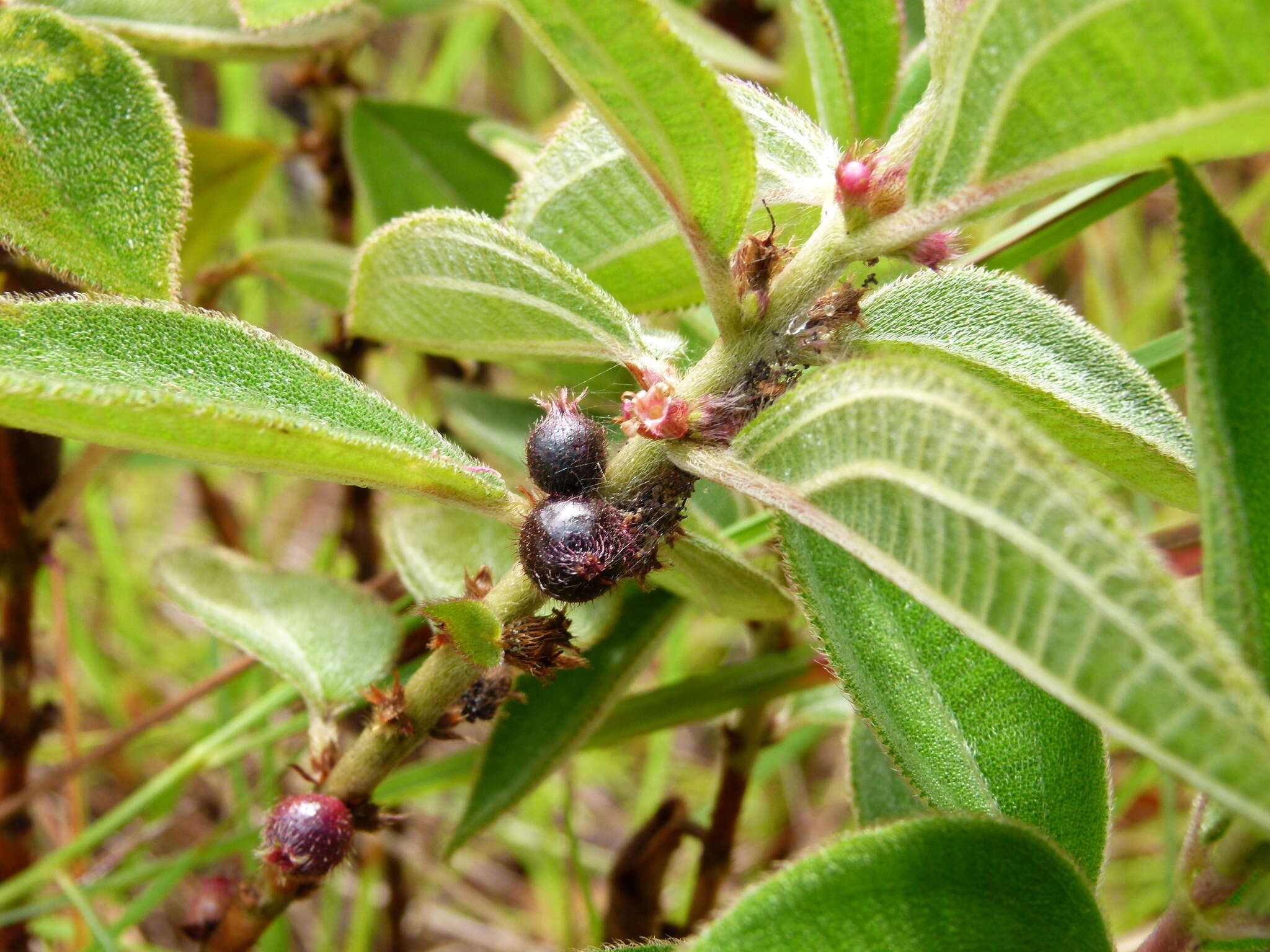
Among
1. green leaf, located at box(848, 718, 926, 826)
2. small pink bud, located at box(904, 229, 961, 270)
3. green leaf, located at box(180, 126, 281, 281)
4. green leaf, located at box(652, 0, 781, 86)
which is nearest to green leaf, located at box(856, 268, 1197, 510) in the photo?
small pink bud, located at box(904, 229, 961, 270)

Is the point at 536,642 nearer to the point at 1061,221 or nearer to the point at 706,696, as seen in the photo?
the point at 706,696

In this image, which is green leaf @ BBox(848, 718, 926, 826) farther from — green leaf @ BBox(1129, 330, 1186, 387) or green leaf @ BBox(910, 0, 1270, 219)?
green leaf @ BBox(910, 0, 1270, 219)

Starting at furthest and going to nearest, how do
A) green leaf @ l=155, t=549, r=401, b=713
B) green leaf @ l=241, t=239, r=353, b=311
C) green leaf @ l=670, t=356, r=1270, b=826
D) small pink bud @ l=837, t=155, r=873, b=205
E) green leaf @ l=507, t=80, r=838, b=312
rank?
1. green leaf @ l=241, t=239, r=353, b=311
2. green leaf @ l=155, t=549, r=401, b=713
3. green leaf @ l=507, t=80, r=838, b=312
4. small pink bud @ l=837, t=155, r=873, b=205
5. green leaf @ l=670, t=356, r=1270, b=826

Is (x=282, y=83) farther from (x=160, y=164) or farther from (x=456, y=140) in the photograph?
(x=160, y=164)

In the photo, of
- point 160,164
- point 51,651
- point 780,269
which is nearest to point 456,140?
point 160,164

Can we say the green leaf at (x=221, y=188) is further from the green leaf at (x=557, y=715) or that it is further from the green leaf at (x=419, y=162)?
the green leaf at (x=557, y=715)

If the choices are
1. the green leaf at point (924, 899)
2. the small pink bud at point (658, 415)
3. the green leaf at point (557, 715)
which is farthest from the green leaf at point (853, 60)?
the green leaf at point (924, 899)

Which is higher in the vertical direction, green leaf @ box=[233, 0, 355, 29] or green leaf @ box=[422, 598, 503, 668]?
green leaf @ box=[233, 0, 355, 29]
